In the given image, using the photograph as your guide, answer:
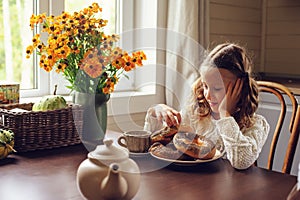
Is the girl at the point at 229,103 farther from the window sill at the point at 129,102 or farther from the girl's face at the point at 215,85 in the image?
the window sill at the point at 129,102

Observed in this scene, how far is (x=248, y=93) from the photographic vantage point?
1.72 metres

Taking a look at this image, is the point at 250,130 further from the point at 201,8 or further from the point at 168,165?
the point at 201,8

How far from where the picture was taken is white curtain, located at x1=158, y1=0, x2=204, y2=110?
2.55 m

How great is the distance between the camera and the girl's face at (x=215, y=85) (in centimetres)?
162

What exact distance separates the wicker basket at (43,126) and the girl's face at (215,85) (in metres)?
0.46

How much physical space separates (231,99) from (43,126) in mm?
679

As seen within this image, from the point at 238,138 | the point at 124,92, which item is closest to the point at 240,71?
the point at 238,138

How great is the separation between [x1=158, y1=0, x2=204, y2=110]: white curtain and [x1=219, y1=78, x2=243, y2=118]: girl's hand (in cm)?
84

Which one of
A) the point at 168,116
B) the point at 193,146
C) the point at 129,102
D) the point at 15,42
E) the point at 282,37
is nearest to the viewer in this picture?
the point at 193,146

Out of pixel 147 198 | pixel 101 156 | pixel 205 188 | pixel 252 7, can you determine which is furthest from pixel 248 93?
pixel 252 7

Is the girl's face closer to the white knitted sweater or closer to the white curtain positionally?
the white knitted sweater

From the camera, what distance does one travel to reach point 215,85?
5.33ft

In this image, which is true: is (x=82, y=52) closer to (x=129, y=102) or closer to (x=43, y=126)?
(x=43, y=126)

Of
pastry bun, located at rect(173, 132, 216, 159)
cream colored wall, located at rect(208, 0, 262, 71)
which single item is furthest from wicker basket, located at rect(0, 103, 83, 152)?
cream colored wall, located at rect(208, 0, 262, 71)
